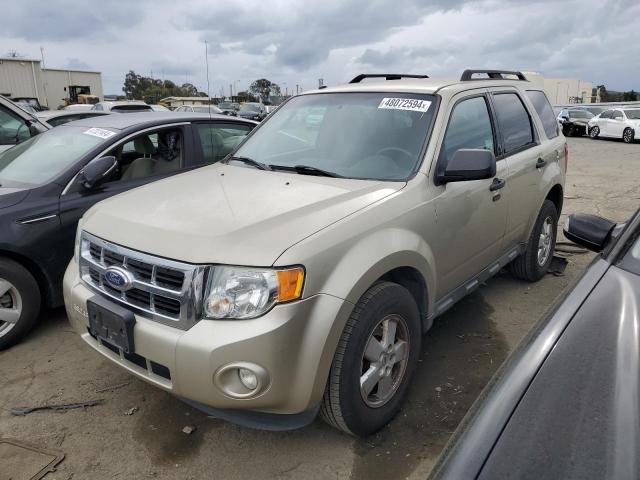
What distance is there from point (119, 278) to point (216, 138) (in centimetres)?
282

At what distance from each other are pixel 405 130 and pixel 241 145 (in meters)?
1.31

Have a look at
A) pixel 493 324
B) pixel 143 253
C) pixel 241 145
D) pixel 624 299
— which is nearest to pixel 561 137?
pixel 493 324

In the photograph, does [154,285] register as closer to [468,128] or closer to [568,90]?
[468,128]

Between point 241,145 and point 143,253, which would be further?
point 241,145

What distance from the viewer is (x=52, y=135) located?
4.66 meters

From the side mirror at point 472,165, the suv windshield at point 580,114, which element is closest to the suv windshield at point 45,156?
the side mirror at point 472,165

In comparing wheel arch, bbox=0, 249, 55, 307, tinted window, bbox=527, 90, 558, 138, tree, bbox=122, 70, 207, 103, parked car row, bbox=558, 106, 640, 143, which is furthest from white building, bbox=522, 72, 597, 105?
wheel arch, bbox=0, 249, 55, 307

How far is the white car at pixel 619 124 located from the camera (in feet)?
71.5

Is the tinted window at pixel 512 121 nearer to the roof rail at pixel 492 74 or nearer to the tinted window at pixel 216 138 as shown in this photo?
the roof rail at pixel 492 74

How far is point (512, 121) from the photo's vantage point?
13.4 ft

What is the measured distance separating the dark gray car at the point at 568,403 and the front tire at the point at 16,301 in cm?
329

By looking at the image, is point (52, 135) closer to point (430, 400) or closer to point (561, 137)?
point (430, 400)

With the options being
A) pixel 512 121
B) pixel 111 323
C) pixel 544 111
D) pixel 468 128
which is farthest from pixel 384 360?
pixel 544 111

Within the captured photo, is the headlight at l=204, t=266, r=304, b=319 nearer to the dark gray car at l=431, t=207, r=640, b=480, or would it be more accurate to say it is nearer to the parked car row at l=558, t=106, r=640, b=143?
Result: the dark gray car at l=431, t=207, r=640, b=480
